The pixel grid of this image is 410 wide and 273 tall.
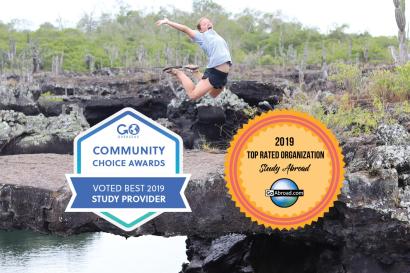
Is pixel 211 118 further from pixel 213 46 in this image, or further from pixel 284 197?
pixel 284 197

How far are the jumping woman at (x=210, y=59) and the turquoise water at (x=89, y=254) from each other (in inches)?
337

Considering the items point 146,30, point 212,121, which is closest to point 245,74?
point 212,121

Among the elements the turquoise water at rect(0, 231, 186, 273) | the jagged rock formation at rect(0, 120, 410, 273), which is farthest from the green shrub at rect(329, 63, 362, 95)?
the turquoise water at rect(0, 231, 186, 273)

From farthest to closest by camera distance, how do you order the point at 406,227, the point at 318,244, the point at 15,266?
the point at 15,266 → the point at 318,244 → the point at 406,227

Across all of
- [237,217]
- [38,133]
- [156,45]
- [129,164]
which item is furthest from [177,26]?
[156,45]

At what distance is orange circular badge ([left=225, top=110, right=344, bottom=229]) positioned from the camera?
7008mm

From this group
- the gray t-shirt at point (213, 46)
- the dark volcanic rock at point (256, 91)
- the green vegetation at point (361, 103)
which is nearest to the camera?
the gray t-shirt at point (213, 46)

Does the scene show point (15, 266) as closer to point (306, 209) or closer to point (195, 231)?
point (195, 231)

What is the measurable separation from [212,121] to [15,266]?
223 inches

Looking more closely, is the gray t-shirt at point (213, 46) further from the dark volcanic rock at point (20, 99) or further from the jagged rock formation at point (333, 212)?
the dark volcanic rock at point (20, 99)

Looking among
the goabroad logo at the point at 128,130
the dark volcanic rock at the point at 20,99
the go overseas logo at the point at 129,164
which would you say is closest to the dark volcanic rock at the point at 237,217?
the go overseas logo at the point at 129,164

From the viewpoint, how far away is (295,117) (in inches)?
275

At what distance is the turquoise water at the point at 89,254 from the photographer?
16766 mm

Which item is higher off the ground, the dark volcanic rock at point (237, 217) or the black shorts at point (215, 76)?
the black shorts at point (215, 76)
